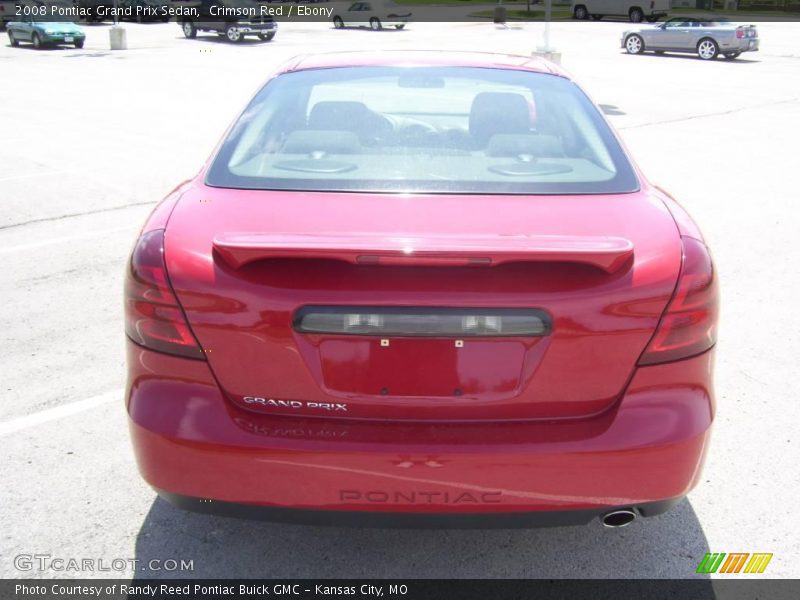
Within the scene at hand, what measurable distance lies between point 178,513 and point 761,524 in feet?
7.37

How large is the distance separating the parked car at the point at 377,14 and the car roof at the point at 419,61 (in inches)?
1562

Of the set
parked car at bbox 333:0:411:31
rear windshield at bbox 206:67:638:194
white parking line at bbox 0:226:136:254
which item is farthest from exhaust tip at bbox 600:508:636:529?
parked car at bbox 333:0:411:31

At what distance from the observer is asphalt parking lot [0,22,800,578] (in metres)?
3.13

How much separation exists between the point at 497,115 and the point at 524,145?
0.31 meters

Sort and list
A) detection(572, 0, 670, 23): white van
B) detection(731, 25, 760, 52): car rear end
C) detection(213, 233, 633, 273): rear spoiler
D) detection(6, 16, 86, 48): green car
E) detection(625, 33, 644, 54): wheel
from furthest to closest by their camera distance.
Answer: detection(572, 0, 670, 23): white van, detection(6, 16, 86, 48): green car, detection(625, 33, 644, 54): wheel, detection(731, 25, 760, 52): car rear end, detection(213, 233, 633, 273): rear spoiler

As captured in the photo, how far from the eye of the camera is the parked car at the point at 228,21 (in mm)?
34812

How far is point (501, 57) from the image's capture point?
13.4 feet

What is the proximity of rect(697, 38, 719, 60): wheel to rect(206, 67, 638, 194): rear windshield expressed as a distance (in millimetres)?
27363

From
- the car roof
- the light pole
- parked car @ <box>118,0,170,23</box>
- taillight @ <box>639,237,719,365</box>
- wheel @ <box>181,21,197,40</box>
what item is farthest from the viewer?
parked car @ <box>118,0,170,23</box>

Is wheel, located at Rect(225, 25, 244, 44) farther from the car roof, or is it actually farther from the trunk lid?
the trunk lid

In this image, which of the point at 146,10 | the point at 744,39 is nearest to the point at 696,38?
the point at 744,39

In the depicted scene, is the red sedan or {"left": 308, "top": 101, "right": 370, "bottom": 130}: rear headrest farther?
{"left": 308, "top": 101, "right": 370, "bottom": 130}: rear headrest

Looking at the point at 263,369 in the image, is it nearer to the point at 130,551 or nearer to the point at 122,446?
the point at 130,551

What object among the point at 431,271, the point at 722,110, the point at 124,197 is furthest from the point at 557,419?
the point at 722,110
